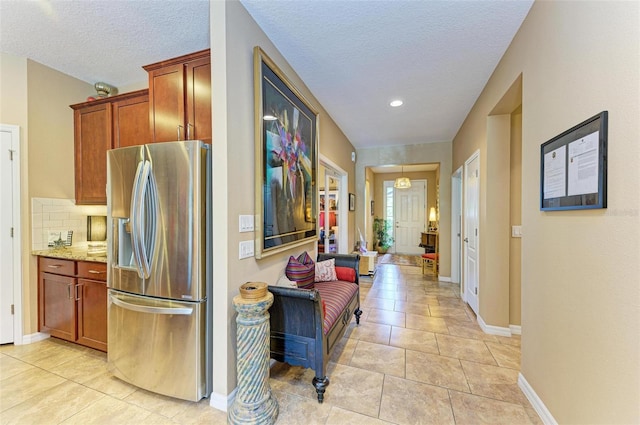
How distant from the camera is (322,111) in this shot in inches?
142

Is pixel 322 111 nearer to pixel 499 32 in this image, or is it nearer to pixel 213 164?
pixel 499 32

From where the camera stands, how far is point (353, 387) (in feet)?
6.19

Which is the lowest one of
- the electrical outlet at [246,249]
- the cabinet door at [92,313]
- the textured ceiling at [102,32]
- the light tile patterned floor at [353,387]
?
the light tile patterned floor at [353,387]

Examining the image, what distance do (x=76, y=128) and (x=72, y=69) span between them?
2.09 ft

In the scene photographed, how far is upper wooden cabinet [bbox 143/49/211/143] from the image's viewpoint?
2021 mm

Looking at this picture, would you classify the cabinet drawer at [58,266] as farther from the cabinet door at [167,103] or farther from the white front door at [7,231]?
the cabinet door at [167,103]

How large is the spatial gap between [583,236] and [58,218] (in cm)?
456

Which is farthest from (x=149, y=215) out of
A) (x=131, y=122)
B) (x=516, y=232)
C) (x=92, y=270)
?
(x=516, y=232)

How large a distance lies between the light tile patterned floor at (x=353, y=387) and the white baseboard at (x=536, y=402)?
0.04m

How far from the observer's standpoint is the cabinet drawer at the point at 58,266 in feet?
7.84

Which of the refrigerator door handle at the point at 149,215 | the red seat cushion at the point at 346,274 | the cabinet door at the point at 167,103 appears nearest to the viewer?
the refrigerator door handle at the point at 149,215

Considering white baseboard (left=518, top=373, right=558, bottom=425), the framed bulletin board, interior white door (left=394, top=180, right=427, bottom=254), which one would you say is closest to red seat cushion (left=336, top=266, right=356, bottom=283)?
white baseboard (left=518, top=373, right=558, bottom=425)

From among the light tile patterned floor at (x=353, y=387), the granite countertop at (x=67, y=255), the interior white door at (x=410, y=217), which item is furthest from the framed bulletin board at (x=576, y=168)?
the interior white door at (x=410, y=217)

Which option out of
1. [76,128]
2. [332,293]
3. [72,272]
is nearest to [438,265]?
[332,293]
